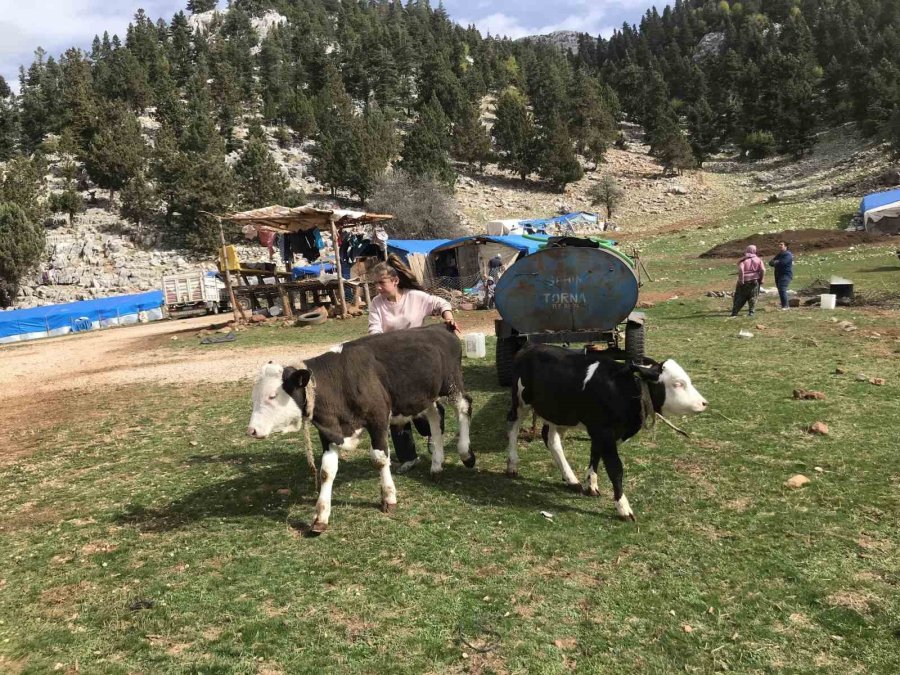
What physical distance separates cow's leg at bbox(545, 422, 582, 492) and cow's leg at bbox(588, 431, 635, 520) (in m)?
0.60

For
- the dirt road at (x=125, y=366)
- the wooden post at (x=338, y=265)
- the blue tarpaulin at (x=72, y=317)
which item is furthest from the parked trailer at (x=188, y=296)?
the wooden post at (x=338, y=265)

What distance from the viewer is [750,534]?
471 cm

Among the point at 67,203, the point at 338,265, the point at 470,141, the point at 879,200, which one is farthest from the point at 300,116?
the point at 879,200

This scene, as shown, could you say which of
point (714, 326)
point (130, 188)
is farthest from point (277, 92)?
point (714, 326)

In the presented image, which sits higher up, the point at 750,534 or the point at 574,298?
the point at 574,298

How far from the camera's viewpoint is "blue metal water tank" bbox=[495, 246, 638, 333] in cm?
812

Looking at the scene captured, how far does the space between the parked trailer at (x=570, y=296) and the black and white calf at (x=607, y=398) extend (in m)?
2.49

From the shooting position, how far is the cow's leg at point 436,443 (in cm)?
625

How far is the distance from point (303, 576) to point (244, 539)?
94 cm

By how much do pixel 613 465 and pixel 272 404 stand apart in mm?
3044

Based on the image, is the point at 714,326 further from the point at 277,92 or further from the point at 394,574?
the point at 277,92

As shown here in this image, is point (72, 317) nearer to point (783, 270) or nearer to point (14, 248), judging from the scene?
Result: point (14, 248)

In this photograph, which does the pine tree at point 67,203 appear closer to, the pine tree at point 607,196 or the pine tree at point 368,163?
the pine tree at point 368,163

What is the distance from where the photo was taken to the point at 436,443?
20.9 ft
